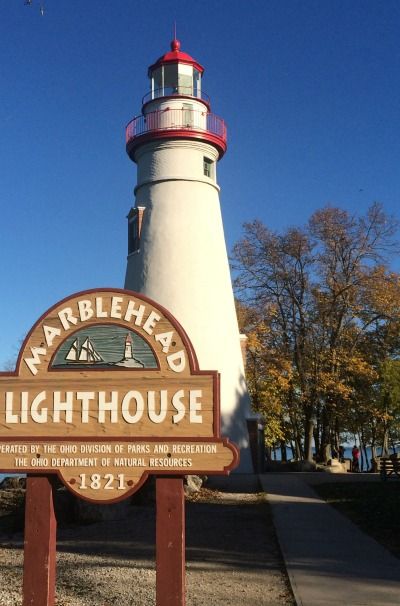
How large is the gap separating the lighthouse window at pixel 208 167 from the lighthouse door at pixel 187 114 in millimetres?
1411

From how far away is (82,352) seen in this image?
6.89 m

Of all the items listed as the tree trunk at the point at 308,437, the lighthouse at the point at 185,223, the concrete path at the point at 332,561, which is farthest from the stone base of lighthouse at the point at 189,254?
the tree trunk at the point at 308,437

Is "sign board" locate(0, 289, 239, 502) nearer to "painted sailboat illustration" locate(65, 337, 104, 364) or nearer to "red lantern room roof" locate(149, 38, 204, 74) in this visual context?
"painted sailboat illustration" locate(65, 337, 104, 364)

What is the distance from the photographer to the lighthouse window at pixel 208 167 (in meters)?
25.3

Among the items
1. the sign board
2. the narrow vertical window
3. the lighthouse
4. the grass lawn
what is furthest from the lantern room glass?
the sign board

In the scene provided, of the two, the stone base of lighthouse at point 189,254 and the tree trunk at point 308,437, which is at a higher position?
the stone base of lighthouse at point 189,254

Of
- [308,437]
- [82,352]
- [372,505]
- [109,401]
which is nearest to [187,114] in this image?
[372,505]

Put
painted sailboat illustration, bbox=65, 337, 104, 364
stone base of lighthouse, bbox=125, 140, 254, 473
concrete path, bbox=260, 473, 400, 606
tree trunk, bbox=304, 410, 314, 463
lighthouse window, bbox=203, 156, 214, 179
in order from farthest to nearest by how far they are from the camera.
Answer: tree trunk, bbox=304, 410, 314, 463 → lighthouse window, bbox=203, 156, 214, 179 → stone base of lighthouse, bbox=125, 140, 254, 473 → concrete path, bbox=260, 473, 400, 606 → painted sailboat illustration, bbox=65, 337, 104, 364

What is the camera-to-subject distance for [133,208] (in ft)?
82.4

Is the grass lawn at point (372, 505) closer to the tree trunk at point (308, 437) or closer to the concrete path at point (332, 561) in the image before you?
the concrete path at point (332, 561)

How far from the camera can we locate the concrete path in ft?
26.9

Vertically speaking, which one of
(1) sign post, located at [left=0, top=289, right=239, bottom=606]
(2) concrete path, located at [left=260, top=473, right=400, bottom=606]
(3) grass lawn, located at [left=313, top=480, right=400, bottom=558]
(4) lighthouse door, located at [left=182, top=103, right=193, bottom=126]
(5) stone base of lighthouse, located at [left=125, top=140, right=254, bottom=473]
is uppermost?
(4) lighthouse door, located at [left=182, top=103, right=193, bottom=126]

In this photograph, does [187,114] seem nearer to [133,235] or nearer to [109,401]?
[133,235]

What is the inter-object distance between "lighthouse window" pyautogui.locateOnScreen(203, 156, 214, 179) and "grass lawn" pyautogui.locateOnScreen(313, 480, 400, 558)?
1150 cm
